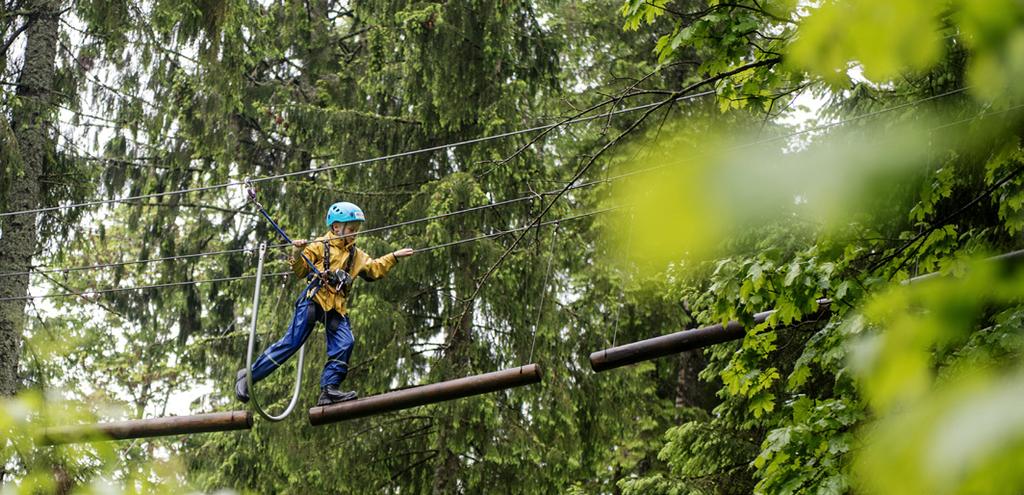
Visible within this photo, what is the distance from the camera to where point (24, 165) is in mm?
10195

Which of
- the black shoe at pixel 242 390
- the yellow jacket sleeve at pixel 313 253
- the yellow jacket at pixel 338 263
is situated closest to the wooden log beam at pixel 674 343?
the yellow jacket at pixel 338 263

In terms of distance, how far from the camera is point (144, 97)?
12.3 metres

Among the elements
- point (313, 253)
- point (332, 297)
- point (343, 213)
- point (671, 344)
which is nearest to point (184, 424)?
point (332, 297)

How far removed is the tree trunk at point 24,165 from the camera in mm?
9617

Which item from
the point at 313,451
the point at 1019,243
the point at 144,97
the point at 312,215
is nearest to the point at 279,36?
the point at 144,97

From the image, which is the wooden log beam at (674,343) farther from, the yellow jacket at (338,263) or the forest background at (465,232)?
the yellow jacket at (338,263)

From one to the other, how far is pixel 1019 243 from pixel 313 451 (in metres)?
7.39

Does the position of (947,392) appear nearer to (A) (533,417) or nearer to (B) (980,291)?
(B) (980,291)

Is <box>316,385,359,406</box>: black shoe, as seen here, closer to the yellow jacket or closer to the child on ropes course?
the child on ropes course

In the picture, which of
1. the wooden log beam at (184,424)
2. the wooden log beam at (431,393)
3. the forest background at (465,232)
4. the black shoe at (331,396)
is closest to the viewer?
the forest background at (465,232)

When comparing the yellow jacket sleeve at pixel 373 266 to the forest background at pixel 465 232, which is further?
the yellow jacket sleeve at pixel 373 266

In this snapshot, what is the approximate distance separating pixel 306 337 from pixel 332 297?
13.1 inches

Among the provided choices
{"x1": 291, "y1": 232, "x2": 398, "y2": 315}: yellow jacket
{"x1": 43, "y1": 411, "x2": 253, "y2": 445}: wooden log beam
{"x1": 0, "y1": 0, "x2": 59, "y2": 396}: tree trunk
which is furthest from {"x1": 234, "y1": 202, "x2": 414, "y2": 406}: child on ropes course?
{"x1": 0, "y1": 0, "x2": 59, "y2": 396}: tree trunk

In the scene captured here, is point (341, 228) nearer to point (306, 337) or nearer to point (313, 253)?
point (313, 253)
